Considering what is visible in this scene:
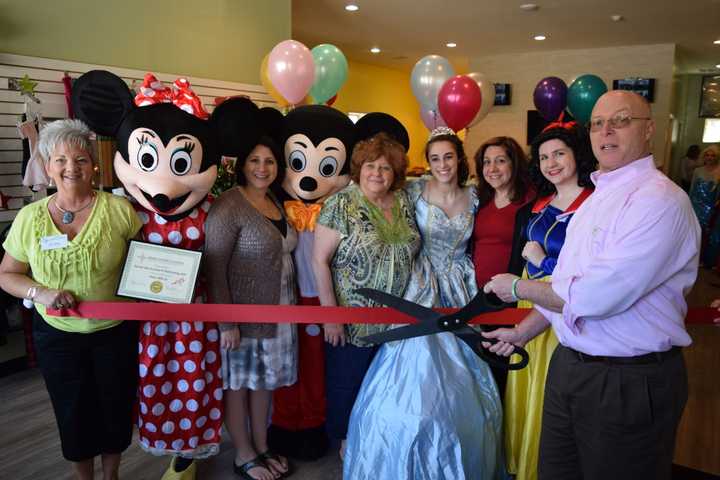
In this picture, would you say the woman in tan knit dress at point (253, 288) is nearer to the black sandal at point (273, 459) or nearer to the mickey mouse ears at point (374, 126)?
the black sandal at point (273, 459)

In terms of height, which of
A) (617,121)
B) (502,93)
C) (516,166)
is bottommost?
(516,166)

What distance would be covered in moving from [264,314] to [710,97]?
1610 cm

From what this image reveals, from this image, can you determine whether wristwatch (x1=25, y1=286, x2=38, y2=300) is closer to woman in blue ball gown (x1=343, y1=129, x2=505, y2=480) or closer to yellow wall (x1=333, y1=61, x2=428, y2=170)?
woman in blue ball gown (x1=343, y1=129, x2=505, y2=480)

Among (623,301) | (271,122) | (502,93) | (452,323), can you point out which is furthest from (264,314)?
(502,93)

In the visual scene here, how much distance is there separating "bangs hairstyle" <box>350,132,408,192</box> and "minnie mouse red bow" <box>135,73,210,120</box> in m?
0.72

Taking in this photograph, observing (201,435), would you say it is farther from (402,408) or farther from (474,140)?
(474,140)

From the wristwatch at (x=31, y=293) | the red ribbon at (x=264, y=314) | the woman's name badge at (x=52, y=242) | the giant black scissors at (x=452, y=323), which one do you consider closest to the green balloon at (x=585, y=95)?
the red ribbon at (x=264, y=314)

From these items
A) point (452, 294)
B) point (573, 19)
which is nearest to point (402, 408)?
point (452, 294)

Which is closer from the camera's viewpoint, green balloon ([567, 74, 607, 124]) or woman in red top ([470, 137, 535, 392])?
woman in red top ([470, 137, 535, 392])

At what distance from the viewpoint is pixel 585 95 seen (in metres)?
4.43

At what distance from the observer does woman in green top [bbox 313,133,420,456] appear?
94.0 inches

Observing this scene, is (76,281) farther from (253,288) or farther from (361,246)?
(361,246)

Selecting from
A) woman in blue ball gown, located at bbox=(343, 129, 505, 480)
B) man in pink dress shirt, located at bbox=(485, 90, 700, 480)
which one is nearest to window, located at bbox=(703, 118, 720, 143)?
woman in blue ball gown, located at bbox=(343, 129, 505, 480)

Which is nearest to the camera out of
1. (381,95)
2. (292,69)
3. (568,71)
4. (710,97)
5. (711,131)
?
(292,69)
